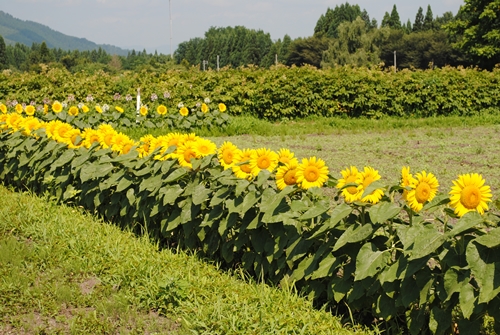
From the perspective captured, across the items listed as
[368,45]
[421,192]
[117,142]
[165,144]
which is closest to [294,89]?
[117,142]

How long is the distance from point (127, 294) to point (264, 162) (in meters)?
1.04

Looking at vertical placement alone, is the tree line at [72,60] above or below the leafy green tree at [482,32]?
above

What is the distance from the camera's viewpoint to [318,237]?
2.71m

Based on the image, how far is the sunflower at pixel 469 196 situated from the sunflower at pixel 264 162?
Answer: 1044 mm

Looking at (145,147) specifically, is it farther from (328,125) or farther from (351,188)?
(328,125)

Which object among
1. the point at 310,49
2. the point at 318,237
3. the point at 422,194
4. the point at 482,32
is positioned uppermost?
the point at 310,49

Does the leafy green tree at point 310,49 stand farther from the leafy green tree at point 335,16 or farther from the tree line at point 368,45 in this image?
the leafy green tree at point 335,16

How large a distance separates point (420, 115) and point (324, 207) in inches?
496

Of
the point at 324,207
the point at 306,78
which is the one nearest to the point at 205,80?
the point at 306,78

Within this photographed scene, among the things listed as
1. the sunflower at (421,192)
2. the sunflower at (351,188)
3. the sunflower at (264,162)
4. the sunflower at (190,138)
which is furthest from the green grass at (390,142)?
the sunflower at (421,192)

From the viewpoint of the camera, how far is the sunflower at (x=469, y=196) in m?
2.21

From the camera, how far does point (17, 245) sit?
3639 millimetres

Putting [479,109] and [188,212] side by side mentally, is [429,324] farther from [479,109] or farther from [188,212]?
[479,109]

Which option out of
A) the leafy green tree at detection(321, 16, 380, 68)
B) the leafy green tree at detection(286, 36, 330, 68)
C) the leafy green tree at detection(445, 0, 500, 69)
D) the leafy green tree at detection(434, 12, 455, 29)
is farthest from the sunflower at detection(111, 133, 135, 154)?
the leafy green tree at detection(434, 12, 455, 29)
